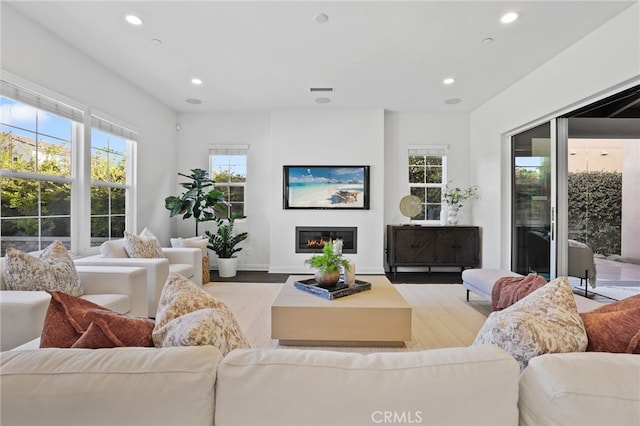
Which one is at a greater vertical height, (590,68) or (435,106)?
(435,106)

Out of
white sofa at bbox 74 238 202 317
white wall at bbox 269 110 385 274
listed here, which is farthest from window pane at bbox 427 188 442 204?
white sofa at bbox 74 238 202 317

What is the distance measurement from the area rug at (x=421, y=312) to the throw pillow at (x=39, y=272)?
57.1 inches

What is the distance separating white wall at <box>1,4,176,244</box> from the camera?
287 centimetres

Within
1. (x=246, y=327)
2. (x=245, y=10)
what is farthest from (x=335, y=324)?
(x=245, y=10)

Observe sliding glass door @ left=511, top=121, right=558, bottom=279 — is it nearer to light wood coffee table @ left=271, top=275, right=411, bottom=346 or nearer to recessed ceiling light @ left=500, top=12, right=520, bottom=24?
recessed ceiling light @ left=500, top=12, right=520, bottom=24

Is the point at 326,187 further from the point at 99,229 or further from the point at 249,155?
the point at 99,229

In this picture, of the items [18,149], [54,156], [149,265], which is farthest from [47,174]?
[149,265]

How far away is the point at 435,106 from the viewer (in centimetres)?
551

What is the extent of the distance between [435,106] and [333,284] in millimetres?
3952

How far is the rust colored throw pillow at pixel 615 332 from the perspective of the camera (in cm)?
103

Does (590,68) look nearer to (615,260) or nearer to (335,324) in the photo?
(615,260)

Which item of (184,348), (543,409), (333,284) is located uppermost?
(184,348)

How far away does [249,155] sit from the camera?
5965 millimetres

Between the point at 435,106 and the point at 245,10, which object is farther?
the point at 435,106
